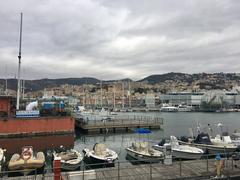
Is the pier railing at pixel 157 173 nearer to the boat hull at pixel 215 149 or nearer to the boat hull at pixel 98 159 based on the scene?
the boat hull at pixel 98 159

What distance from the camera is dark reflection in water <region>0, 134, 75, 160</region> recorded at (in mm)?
34781

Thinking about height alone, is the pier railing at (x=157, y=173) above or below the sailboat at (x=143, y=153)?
above

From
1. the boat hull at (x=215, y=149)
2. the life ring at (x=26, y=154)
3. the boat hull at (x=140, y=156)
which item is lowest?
the boat hull at (x=140, y=156)

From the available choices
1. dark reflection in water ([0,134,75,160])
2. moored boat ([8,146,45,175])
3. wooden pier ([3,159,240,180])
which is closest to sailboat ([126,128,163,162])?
wooden pier ([3,159,240,180])

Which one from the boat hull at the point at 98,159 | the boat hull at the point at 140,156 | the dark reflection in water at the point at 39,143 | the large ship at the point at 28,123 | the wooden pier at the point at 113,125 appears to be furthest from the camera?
the wooden pier at the point at 113,125

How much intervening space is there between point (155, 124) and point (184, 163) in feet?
129

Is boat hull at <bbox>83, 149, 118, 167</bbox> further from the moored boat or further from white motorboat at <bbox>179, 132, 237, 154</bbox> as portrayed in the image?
white motorboat at <bbox>179, 132, 237, 154</bbox>

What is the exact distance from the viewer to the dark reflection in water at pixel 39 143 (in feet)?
114

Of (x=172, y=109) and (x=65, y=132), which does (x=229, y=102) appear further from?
(x=65, y=132)

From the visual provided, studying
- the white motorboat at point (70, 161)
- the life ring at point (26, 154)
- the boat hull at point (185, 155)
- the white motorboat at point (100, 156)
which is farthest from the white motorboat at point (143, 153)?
the life ring at point (26, 154)

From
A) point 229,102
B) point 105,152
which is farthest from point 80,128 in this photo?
point 229,102

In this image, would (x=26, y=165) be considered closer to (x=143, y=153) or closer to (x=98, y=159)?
(x=98, y=159)

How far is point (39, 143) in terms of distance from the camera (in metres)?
37.8

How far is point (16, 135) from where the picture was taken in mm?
41219
